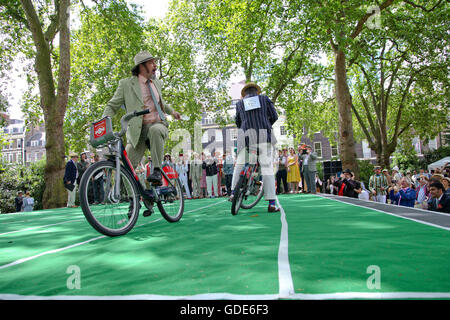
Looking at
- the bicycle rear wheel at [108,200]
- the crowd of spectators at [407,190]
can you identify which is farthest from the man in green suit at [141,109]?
the crowd of spectators at [407,190]

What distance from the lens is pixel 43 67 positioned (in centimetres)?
1449

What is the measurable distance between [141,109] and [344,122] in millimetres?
14603

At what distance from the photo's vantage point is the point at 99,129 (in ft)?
13.4

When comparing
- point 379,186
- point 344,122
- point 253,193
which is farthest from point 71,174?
point 379,186

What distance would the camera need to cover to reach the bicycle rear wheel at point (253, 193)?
6408 mm

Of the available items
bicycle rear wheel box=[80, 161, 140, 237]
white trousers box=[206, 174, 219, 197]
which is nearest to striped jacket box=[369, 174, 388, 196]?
white trousers box=[206, 174, 219, 197]

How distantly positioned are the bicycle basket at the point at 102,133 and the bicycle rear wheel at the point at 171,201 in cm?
105

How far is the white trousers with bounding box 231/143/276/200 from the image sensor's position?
6083mm

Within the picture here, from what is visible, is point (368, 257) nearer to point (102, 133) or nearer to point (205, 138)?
point (102, 133)

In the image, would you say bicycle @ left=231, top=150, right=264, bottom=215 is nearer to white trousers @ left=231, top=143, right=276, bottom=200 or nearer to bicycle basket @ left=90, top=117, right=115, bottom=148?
white trousers @ left=231, top=143, right=276, bottom=200

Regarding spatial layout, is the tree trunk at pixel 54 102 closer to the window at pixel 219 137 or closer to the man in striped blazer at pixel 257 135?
the man in striped blazer at pixel 257 135

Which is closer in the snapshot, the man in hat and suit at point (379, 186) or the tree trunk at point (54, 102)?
the tree trunk at point (54, 102)

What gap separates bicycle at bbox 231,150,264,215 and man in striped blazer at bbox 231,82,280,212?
12 cm
